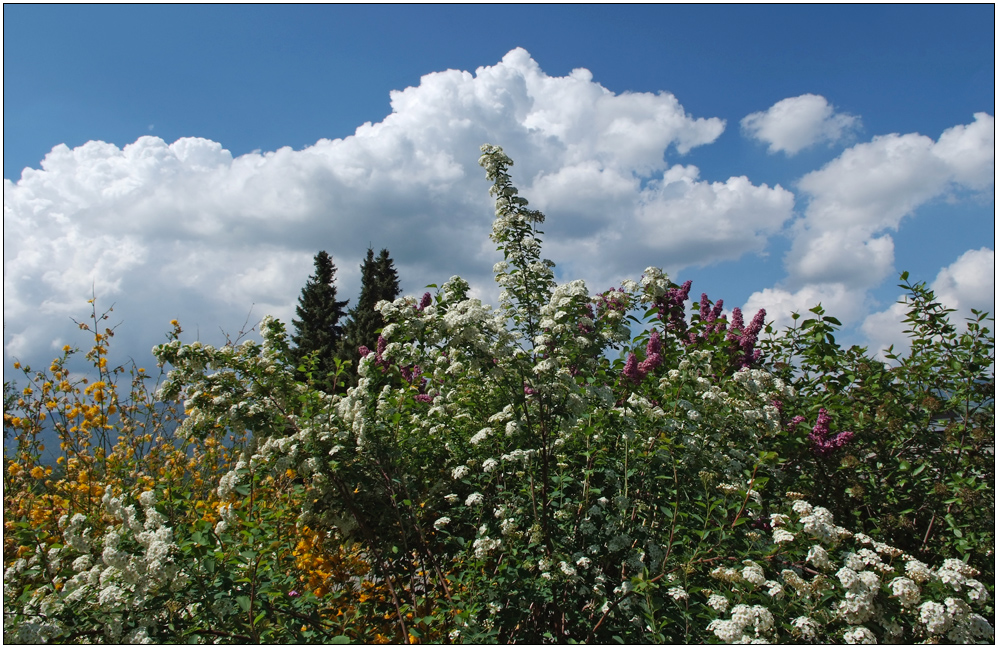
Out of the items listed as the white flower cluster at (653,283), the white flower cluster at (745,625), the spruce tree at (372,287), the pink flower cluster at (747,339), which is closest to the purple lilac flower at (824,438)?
the pink flower cluster at (747,339)

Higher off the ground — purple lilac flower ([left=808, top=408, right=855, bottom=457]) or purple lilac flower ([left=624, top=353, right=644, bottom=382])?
purple lilac flower ([left=624, top=353, right=644, bottom=382])

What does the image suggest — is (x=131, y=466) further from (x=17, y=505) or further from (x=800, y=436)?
(x=800, y=436)

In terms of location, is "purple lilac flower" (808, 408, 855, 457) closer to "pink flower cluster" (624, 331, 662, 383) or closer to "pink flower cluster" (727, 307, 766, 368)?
"pink flower cluster" (727, 307, 766, 368)

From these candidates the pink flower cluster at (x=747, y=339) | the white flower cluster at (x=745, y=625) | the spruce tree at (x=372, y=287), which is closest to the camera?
the white flower cluster at (x=745, y=625)

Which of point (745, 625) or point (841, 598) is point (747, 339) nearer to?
point (841, 598)

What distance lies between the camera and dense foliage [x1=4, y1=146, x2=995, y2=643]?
211 cm

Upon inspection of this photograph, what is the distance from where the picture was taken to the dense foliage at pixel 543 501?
2.11 m

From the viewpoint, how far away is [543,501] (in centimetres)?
251

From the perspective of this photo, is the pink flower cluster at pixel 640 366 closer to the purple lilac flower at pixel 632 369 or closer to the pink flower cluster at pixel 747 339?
the purple lilac flower at pixel 632 369

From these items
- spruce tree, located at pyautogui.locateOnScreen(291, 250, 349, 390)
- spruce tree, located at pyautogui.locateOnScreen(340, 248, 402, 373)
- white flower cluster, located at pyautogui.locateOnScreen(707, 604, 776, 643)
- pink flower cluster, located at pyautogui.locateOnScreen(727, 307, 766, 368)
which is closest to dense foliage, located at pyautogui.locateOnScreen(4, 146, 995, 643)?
white flower cluster, located at pyautogui.locateOnScreen(707, 604, 776, 643)

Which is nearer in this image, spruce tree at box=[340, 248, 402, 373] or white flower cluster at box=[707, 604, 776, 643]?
white flower cluster at box=[707, 604, 776, 643]

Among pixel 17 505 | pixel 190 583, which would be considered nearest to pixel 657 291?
pixel 190 583

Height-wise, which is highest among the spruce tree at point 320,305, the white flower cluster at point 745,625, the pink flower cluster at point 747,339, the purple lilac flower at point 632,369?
the spruce tree at point 320,305

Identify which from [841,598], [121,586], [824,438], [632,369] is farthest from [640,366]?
[121,586]
